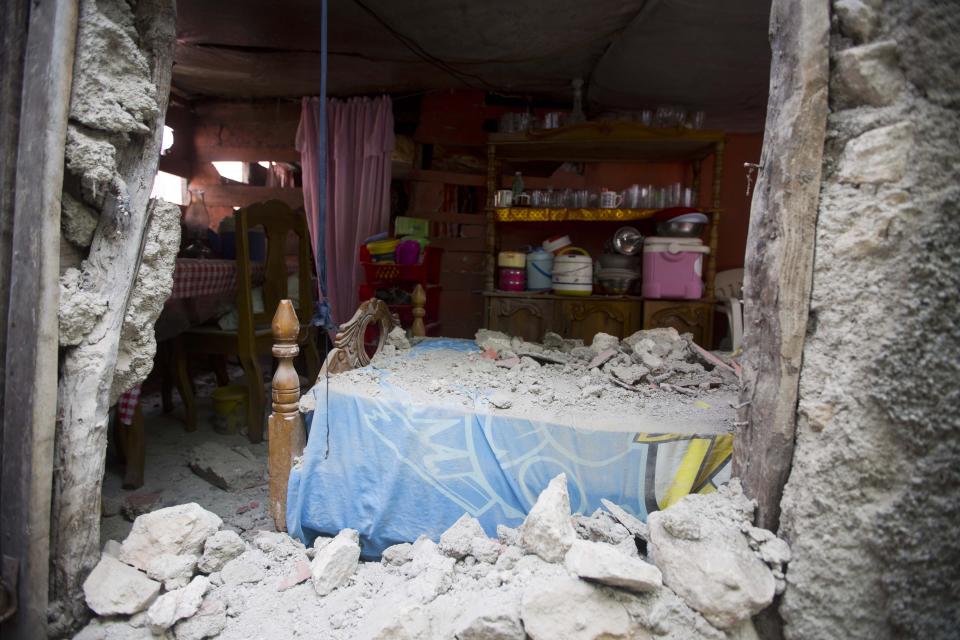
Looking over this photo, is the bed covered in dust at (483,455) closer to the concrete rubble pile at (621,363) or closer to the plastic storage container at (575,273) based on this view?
the concrete rubble pile at (621,363)

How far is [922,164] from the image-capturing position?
958 millimetres

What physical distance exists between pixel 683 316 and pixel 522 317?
42.9 inches

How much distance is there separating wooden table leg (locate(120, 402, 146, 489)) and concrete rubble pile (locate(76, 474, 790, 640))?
1089mm

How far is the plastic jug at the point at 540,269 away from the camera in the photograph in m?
3.55

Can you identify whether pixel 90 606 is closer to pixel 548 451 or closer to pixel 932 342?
pixel 548 451

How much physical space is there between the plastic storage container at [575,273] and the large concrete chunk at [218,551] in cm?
255

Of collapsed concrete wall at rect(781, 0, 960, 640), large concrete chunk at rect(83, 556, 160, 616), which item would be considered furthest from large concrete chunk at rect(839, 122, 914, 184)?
large concrete chunk at rect(83, 556, 160, 616)

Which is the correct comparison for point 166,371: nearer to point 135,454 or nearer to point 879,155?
point 135,454

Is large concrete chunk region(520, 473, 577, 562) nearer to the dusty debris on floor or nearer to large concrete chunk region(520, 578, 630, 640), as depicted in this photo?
large concrete chunk region(520, 578, 630, 640)

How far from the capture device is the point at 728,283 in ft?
12.6

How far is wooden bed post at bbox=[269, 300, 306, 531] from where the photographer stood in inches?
62.0

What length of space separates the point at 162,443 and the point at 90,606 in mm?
1753

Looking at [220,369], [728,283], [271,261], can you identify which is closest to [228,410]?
[220,369]

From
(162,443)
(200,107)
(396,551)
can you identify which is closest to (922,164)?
(396,551)
